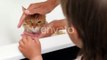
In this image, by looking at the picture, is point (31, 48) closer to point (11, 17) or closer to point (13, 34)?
point (13, 34)

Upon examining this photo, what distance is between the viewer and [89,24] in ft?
2.15

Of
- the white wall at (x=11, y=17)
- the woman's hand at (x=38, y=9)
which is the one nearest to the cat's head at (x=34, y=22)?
the woman's hand at (x=38, y=9)

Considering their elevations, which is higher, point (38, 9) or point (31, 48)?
point (38, 9)

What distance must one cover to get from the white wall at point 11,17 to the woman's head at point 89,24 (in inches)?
20.1

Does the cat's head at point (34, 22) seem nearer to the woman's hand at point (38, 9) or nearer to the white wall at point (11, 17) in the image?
the woman's hand at point (38, 9)

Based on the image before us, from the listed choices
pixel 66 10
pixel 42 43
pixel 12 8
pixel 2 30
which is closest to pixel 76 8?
pixel 66 10

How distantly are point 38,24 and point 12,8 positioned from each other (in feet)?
1.63

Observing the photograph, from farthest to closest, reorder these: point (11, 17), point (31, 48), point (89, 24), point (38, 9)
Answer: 1. point (11, 17)
2. point (38, 9)
3. point (31, 48)
4. point (89, 24)

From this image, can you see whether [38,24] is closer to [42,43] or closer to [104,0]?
[42,43]

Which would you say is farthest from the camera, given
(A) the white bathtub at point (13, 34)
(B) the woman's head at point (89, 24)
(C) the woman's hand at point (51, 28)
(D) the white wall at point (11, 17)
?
(D) the white wall at point (11, 17)

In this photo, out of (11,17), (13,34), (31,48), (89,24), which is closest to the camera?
(89,24)

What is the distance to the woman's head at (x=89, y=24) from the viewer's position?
0.62 meters

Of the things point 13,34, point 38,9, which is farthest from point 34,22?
point 13,34

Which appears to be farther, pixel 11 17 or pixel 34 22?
pixel 11 17
